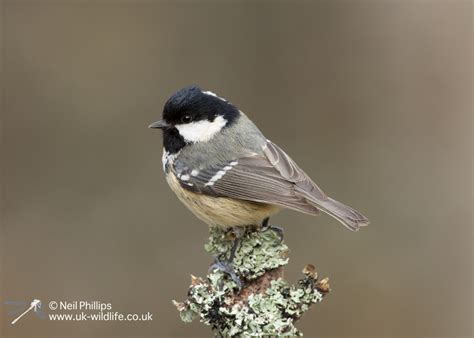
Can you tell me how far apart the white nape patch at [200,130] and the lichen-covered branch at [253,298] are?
84cm

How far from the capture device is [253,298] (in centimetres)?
211

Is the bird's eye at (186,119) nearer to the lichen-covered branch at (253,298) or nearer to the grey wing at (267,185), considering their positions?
the grey wing at (267,185)

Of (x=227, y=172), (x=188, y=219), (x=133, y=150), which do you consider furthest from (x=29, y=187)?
(x=227, y=172)

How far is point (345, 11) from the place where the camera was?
502cm

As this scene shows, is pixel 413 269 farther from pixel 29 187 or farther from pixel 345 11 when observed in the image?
pixel 29 187

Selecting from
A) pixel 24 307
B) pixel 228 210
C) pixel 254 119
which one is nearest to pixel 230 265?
pixel 228 210

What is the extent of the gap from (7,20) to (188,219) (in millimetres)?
2190

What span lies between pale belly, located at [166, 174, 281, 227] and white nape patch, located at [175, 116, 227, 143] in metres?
0.27

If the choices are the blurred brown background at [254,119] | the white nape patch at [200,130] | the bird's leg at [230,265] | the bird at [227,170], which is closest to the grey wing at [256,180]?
the bird at [227,170]

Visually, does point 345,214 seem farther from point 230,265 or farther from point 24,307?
point 24,307

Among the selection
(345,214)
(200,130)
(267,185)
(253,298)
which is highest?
(200,130)

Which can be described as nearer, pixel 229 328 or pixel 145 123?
Answer: pixel 229 328

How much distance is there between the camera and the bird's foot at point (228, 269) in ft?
7.03

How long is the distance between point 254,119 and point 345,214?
2453 mm
